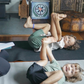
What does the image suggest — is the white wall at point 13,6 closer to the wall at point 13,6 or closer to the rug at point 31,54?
the wall at point 13,6

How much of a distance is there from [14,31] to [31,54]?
1015 millimetres

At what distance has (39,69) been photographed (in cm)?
153

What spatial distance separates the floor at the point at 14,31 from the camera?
2.74 m

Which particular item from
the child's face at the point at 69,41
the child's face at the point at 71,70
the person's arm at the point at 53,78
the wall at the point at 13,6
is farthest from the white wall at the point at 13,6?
the person's arm at the point at 53,78

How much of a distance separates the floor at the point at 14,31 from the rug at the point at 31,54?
35cm

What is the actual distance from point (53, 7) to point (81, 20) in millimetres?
943

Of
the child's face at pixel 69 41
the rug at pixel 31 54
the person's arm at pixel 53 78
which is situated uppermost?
the child's face at pixel 69 41

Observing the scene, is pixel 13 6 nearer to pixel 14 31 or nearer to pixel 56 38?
pixel 14 31

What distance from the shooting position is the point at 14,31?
304 cm

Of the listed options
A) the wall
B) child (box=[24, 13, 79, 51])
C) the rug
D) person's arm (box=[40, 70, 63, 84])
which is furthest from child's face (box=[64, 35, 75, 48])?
the wall

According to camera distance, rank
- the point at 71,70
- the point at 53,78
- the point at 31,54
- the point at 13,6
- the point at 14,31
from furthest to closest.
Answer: the point at 13,6
the point at 14,31
the point at 31,54
the point at 71,70
the point at 53,78

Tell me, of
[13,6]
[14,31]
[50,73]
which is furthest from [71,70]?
[13,6]

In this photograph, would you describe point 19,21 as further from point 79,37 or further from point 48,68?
point 48,68

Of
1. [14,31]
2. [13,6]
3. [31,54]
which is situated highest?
[13,6]
